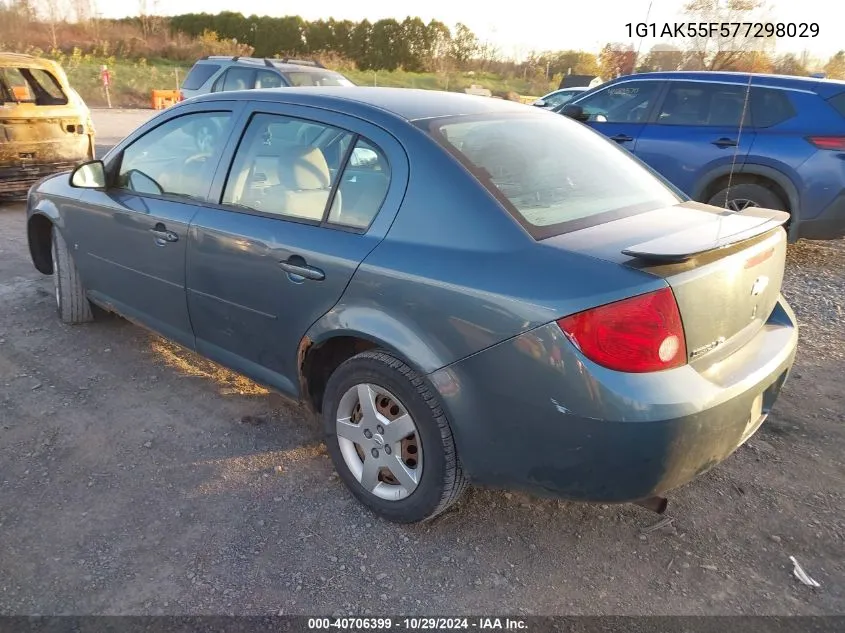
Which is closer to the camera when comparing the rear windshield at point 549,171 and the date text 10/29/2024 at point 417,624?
the date text 10/29/2024 at point 417,624

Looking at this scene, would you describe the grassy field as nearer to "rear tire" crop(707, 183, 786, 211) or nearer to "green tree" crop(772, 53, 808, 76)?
"green tree" crop(772, 53, 808, 76)

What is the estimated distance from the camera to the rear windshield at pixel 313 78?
972 cm

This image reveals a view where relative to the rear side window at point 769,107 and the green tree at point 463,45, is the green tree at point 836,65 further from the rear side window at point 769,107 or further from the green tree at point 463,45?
the green tree at point 463,45

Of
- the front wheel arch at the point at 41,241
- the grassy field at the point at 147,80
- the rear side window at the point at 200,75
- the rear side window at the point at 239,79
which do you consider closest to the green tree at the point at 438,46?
the grassy field at the point at 147,80

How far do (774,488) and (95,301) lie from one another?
13.1 ft

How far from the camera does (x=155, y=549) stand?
2.42m

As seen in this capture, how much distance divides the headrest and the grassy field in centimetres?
2321

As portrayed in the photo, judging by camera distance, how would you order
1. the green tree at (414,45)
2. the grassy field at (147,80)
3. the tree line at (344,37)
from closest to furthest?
the grassy field at (147,80) → the tree line at (344,37) → the green tree at (414,45)

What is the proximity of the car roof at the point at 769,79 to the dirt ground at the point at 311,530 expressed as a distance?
3.76 m

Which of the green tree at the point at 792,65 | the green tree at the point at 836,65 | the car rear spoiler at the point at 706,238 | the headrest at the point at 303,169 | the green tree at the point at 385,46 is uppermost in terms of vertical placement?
the green tree at the point at 385,46

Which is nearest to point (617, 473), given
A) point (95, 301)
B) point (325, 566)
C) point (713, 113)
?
point (325, 566)

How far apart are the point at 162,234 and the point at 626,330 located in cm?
238

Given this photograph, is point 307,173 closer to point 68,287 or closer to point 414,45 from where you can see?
point 68,287

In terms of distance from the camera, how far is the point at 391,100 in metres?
2.83
